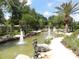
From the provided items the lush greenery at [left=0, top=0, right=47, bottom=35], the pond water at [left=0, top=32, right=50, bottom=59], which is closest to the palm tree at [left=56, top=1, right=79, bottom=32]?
the lush greenery at [left=0, top=0, right=47, bottom=35]

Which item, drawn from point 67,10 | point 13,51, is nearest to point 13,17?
point 67,10

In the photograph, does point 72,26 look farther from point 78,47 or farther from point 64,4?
point 78,47

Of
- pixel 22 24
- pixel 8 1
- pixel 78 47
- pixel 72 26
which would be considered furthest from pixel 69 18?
pixel 78 47

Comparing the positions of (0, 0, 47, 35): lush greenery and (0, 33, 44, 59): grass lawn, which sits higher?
(0, 0, 47, 35): lush greenery

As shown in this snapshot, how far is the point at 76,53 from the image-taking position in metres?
14.5

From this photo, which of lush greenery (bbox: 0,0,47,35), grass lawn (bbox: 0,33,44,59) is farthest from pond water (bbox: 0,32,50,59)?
lush greenery (bbox: 0,0,47,35)

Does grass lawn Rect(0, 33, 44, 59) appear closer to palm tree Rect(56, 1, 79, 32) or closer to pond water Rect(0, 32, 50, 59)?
pond water Rect(0, 32, 50, 59)

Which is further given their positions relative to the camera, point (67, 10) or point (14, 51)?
point (67, 10)

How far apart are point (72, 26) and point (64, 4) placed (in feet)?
24.0

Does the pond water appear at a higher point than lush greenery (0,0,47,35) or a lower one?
lower

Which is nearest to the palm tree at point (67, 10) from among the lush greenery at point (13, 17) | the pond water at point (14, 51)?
the lush greenery at point (13, 17)

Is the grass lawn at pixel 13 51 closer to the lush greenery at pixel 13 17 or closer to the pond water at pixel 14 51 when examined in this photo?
the pond water at pixel 14 51

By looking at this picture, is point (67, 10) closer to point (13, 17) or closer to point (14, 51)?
point (13, 17)

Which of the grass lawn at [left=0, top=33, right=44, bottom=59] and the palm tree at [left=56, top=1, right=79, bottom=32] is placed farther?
the palm tree at [left=56, top=1, right=79, bottom=32]
